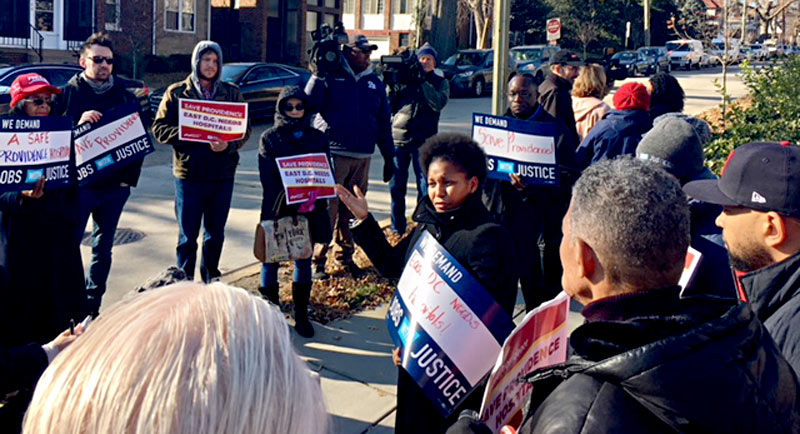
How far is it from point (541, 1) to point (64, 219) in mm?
44879

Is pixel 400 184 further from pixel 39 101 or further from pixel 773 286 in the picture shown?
pixel 773 286

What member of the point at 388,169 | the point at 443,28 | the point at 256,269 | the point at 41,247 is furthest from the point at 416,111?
the point at 443,28

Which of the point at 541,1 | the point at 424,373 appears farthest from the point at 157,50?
the point at 424,373

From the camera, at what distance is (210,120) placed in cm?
601

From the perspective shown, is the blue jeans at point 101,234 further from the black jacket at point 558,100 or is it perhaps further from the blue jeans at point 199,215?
the black jacket at point 558,100

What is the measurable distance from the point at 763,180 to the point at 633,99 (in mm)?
3263

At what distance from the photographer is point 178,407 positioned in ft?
3.94

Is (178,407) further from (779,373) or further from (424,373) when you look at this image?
(424,373)

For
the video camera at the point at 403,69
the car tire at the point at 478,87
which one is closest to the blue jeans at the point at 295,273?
the video camera at the point at 403,69

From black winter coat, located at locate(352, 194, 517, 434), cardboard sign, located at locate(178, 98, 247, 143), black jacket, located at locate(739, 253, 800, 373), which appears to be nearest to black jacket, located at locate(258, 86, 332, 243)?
cardboard sign, located at locate(178, 98, 247, 143)

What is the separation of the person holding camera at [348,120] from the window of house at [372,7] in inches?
1842

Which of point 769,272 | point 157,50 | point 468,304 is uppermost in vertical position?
point 157,50

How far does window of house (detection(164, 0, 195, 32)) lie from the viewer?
30562 mm

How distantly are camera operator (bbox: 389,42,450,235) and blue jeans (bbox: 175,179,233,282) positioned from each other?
252 centimetres
